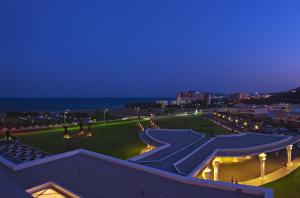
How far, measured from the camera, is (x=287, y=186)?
1412cm

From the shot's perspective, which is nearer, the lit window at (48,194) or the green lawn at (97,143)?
the lit window at (48,194)

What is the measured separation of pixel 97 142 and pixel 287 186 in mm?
12651

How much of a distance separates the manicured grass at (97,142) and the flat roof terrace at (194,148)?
1690 mm

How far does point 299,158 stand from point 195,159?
31.8 feet

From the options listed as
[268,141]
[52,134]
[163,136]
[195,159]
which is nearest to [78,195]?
[195,159]

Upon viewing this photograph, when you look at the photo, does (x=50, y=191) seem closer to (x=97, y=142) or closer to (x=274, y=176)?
(x=274, y=176)

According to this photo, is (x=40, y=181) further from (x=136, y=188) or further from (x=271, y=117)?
(x=271, y=117)

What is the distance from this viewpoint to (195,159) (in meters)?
13.2

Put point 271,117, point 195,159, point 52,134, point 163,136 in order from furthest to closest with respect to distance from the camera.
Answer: point 271,117 < point 52,134 < point 163,136 < point 195,159

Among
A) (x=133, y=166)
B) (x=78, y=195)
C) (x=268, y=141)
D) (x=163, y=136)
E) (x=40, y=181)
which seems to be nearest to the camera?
(x=78, y=195)

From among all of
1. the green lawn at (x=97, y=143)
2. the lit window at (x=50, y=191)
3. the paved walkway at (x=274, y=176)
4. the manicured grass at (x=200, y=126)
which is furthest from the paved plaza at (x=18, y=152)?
the manicured grass at (x=200, y=126)

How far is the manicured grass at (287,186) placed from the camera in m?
13.0

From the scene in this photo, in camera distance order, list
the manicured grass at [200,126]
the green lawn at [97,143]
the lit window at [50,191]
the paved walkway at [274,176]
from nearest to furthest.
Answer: the lit window at [50,191]
the paved walkway at [274,176]
the green lawn at [97,143]
the manicured grass at [200,126]

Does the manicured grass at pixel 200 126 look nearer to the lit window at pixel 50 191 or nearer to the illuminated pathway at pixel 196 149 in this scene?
the illuminated pathway at pixel 196 149
